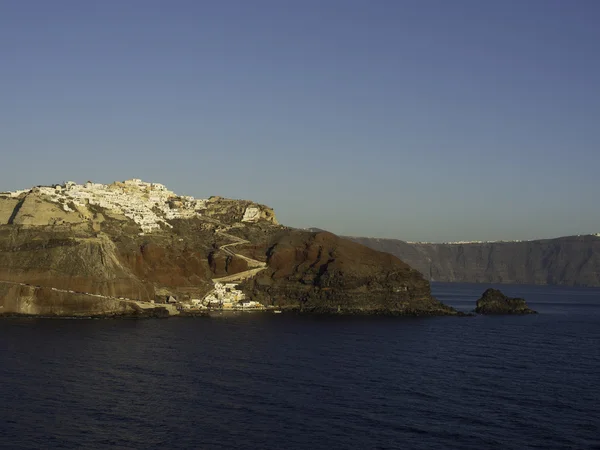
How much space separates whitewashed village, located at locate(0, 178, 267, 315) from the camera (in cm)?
13475

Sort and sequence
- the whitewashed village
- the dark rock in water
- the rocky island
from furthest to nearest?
the dark rock in water < the whitewashed village < the rocky island

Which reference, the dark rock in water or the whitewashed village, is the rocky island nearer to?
the whitewashed village

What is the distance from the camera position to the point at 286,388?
215ft

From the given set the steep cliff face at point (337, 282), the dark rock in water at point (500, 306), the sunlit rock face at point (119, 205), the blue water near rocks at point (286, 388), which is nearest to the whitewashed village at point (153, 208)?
the sunlit rock face at point (119, 205)

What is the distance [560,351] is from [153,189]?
11710 centimetres

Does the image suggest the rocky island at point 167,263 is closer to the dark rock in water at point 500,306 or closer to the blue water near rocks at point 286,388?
the blue water near rocks at point 286,388

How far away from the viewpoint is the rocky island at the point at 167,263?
118000 mm

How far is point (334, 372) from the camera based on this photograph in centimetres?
7438

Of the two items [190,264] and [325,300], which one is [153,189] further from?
[325,300]

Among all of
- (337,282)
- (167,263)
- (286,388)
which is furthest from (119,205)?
(286,388)

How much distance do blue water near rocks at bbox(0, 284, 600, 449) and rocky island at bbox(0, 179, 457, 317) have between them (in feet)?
38.0

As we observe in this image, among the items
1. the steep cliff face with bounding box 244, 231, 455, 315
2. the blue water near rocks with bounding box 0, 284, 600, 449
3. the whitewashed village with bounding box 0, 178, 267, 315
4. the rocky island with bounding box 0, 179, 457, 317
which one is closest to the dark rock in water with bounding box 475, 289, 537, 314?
the rocky island with bounding box 0, 179, 457, 317

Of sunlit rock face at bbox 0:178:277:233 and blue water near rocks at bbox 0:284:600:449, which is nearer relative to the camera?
blue water near rocks at bbox 0:284:600:449

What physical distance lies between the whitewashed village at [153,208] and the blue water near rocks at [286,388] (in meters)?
25.1
